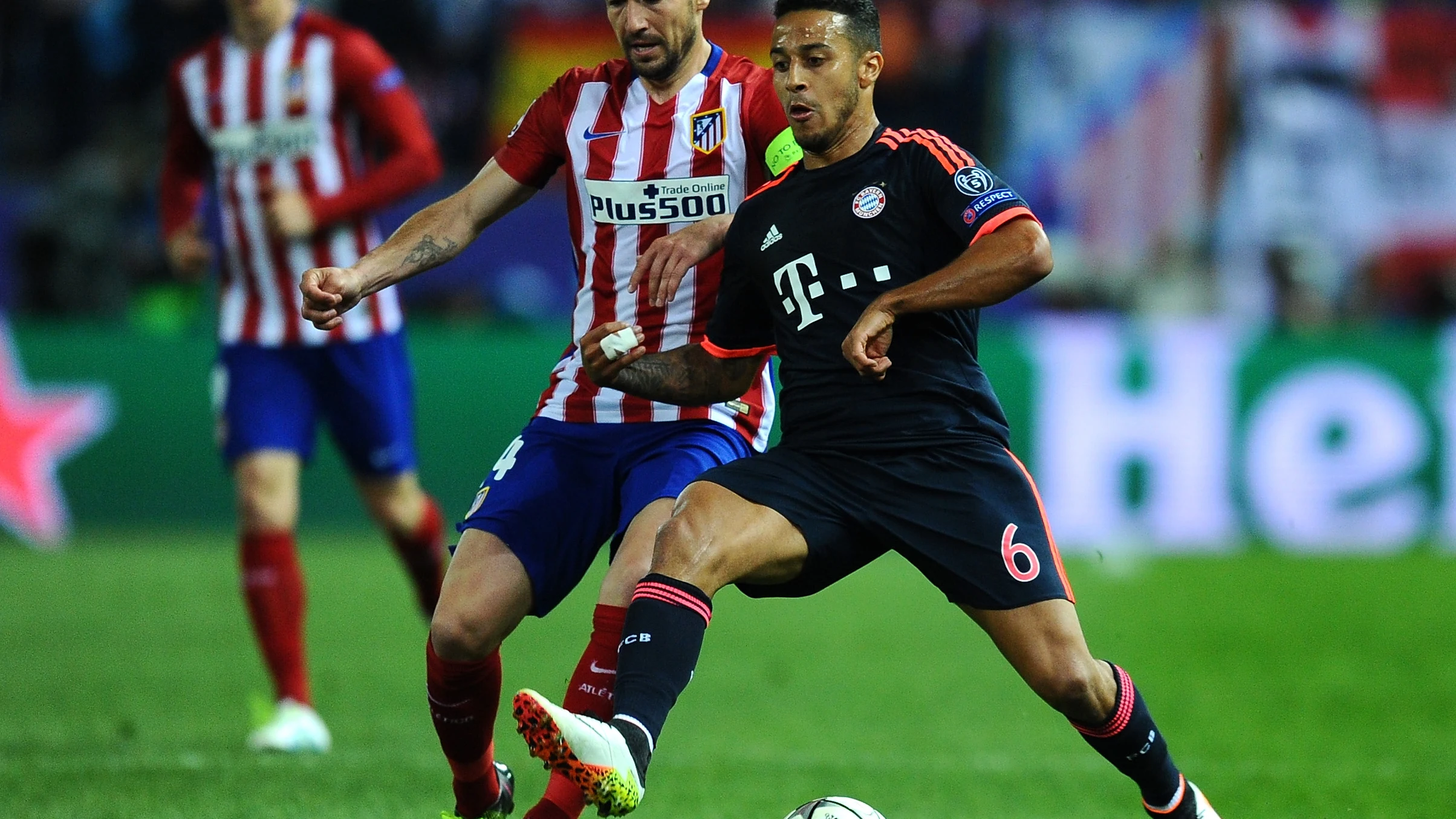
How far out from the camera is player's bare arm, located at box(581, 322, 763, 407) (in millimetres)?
4746

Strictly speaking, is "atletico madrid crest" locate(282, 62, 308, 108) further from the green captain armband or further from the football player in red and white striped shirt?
the green captain armband

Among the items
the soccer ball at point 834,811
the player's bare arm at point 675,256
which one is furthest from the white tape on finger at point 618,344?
the soccer ball at point 834,811

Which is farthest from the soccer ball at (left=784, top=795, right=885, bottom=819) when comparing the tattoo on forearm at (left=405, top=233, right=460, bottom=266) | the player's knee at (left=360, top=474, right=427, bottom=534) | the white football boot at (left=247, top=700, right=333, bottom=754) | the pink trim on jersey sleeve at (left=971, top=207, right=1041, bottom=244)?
the player's knee at (left=360, top=474, right=427, bottom=534)

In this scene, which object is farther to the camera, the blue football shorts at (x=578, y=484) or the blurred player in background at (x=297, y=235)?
the blurred player in background at (x=297, y=235)

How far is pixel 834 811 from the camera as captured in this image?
456cm

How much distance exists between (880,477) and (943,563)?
0.26m

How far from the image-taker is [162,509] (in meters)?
12.9

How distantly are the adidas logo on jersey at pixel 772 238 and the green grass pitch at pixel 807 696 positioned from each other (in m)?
1.81

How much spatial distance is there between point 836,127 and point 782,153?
1.00 feet

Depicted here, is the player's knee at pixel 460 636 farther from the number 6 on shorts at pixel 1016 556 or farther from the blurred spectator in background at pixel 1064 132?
the blurred spectator in background at pixel 1064 132

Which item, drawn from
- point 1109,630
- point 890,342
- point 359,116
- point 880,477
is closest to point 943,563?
point 880,477

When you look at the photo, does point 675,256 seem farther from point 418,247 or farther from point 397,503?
point 397,503

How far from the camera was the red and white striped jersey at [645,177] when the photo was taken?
4957 mm

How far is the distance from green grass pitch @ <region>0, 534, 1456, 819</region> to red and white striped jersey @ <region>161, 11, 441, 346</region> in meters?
1.63
